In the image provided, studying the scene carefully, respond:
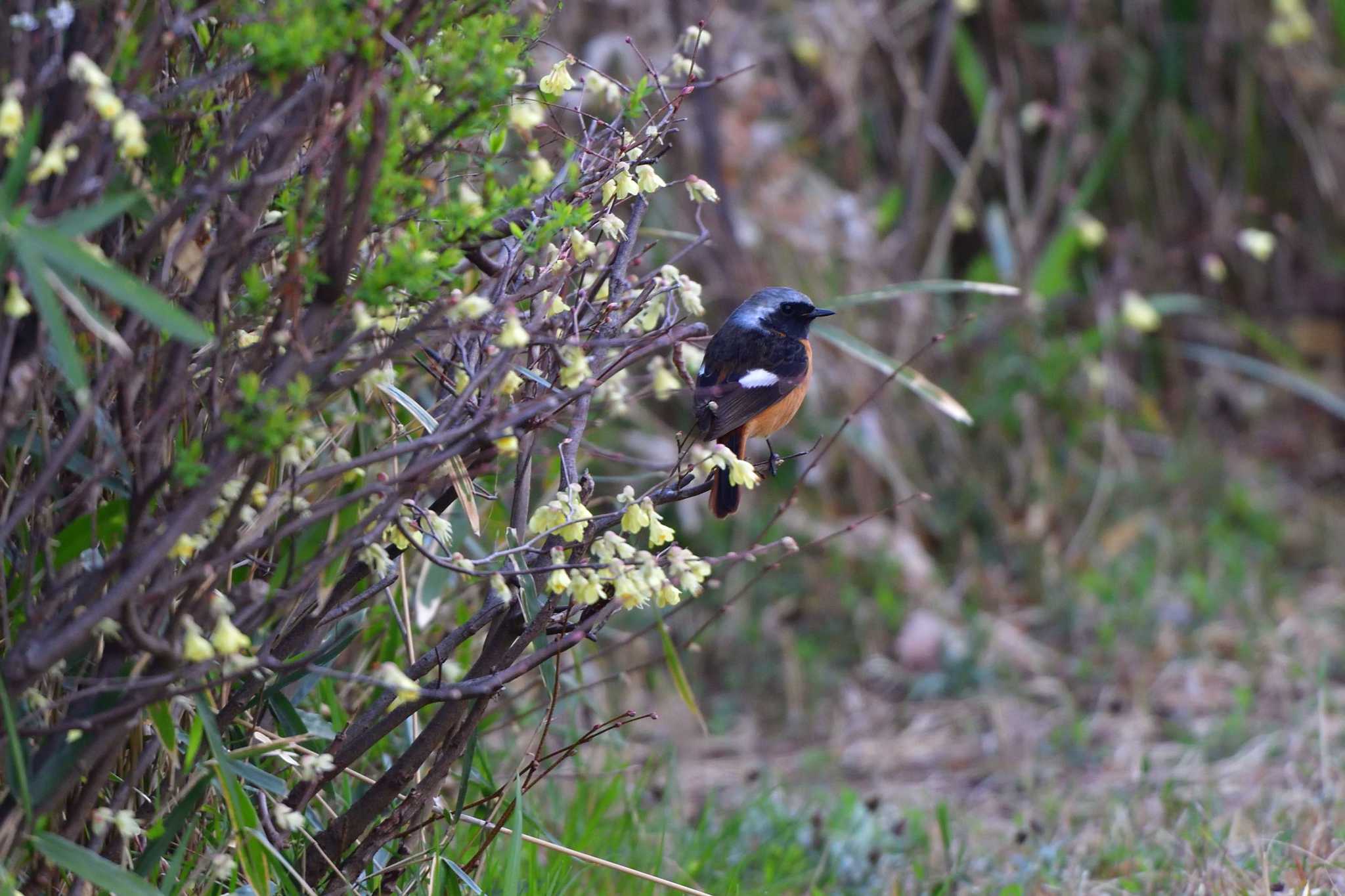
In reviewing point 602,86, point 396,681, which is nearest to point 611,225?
point 602,86

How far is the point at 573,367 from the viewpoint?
5.99 ft

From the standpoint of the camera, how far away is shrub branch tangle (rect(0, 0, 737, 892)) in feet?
5.31

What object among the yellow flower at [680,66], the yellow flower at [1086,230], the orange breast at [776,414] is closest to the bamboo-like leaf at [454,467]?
the yellow flower at [680,66]

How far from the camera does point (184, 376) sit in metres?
1.72

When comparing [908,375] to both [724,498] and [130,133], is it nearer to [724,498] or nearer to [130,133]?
[724,498]

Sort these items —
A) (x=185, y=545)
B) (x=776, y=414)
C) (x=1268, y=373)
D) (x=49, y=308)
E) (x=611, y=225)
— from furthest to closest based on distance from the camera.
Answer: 1. (x=1268, y=373)
2. (x=776, y=414)
3. (x=611, y=225)
4. (x=185, y=545)
5. (x=49, y=308)

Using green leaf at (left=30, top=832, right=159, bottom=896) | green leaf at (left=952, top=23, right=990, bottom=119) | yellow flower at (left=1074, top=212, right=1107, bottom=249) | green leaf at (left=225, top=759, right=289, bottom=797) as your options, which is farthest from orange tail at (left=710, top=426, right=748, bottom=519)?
green leaf at (left=952, top=23, right=990, bottom=119)

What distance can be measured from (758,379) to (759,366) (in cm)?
7

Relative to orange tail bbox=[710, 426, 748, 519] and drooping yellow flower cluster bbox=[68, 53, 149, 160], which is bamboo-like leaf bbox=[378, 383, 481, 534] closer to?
drooping yellow flower cluster bbox=[68, 53, 149, 160]

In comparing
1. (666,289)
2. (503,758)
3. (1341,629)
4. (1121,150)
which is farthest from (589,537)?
(1121,150)

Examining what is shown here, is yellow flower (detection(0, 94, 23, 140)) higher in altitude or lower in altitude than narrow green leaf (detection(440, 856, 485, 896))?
higher

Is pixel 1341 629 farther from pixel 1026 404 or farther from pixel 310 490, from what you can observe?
pixel 310 490

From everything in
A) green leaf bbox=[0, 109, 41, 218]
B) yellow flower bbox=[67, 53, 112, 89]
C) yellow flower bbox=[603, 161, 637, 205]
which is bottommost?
yellow flower bbox=[603, 161, 637, 205]

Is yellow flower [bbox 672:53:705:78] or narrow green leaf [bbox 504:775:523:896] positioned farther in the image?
yellow flower [bbox 672:53:705:78]
